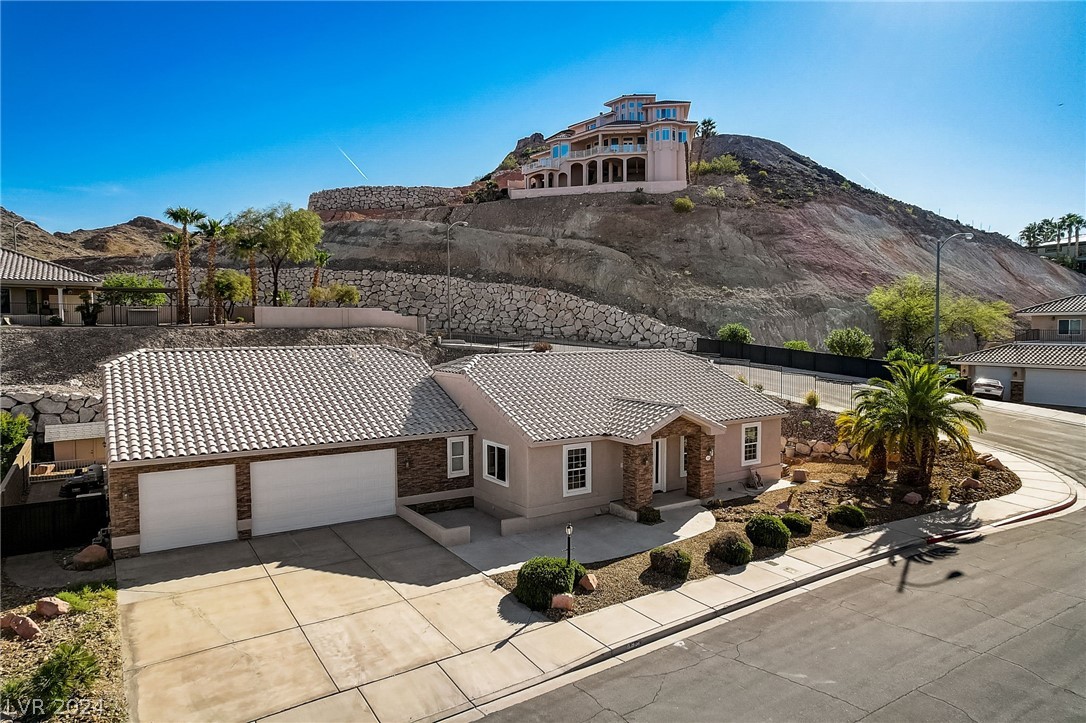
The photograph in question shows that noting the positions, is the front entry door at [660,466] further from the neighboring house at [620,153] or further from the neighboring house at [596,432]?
the neighboring house at [620,153]

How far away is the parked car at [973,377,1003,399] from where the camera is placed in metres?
42.9

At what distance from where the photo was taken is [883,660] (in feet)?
39.5

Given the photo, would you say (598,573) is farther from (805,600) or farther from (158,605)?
(158,605)

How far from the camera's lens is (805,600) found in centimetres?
1491

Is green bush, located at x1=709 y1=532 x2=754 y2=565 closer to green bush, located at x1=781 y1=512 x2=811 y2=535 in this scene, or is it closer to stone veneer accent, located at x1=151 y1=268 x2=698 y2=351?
green bush, located at x1=781 y1=512 x2=811 y2=535

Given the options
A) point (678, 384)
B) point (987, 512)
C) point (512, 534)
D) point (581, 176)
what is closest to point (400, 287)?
point (581, 176)

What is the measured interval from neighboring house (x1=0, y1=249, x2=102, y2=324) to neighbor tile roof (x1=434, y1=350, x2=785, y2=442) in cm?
3186

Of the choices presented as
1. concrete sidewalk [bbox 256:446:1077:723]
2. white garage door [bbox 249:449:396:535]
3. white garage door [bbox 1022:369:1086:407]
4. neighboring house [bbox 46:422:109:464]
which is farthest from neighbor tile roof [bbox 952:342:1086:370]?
neighboring house [bbox 46:422:109:464]

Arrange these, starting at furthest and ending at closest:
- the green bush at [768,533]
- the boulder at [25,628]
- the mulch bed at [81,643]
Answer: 1. the green bush at [768,533]
2. the boulder at [25,628]
3. the mulch bed at [81,643]

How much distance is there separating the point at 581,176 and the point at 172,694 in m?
78.1

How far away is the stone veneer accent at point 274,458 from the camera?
16562 millimetres

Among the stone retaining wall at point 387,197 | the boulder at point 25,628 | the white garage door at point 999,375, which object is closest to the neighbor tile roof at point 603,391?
the boulder at point 25,628

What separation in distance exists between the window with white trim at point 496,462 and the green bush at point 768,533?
23.9ft

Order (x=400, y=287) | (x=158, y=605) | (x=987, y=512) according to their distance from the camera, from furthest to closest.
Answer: (x=400, y=287) < (x=987, y=512) < (x=158, y=605)
